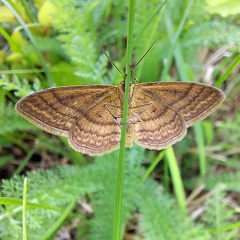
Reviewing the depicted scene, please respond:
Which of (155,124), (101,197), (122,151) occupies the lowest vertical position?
(101,197)

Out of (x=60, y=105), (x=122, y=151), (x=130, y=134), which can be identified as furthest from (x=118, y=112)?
(x=122, y=151)

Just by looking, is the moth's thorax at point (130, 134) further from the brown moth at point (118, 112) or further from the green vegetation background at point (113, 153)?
the green vegetation background at point (113, 153)

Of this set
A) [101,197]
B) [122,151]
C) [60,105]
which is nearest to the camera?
[122,151]

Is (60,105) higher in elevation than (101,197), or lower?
higher

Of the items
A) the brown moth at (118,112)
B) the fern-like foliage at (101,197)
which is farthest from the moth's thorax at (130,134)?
the fern-like foliage at (101,197)

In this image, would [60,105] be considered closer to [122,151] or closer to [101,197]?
[122,151]

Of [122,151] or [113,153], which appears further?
[113,153]

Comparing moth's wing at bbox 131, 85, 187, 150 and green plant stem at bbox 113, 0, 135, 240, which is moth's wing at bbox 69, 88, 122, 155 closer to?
moth's wing at bbox 131, 85, 187, 150
